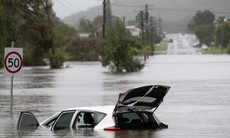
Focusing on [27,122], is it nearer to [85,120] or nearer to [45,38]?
[85,120]

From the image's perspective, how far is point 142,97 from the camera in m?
14.8

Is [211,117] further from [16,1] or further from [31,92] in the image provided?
[16,1]

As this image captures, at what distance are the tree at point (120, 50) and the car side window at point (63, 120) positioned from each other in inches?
1542

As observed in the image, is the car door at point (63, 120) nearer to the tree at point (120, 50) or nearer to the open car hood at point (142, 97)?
the open car hood at point (142, 97)

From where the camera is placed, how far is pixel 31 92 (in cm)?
3212

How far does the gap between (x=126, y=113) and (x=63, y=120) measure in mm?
1698

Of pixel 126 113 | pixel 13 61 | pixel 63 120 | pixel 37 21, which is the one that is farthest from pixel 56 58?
pixel 126 113

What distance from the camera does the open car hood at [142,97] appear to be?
1457cm

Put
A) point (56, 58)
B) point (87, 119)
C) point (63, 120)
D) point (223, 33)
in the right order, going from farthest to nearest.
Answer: point (223, 33), point (56, 58), point (63, 120), point (87, 119)

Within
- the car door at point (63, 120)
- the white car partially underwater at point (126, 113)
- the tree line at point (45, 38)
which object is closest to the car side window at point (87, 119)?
the white car partially underwater at point (126, 113)

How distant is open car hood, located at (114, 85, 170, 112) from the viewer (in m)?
14.6

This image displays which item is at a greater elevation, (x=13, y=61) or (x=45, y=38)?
(x=45, y=38)

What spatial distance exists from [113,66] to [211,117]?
37.4 meters

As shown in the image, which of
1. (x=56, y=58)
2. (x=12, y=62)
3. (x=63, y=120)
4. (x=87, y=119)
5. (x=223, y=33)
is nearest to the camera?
(x=87, y=119)
